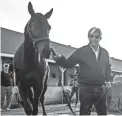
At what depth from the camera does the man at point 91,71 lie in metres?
3.94

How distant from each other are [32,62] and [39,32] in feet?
1.80

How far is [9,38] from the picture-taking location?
6.06 m

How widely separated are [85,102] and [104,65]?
64cm

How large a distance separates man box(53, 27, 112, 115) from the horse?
369 mm

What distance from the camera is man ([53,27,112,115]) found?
3.94 m

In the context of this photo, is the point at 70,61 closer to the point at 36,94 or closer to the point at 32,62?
the point at 32,62

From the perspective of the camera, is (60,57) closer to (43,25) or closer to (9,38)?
(43,25)

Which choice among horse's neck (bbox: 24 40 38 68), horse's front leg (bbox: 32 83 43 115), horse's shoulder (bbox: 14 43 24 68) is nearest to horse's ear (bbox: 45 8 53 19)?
horse's neck (bbox: 24 40 38 68)

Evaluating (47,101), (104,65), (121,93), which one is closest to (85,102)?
(104,65)

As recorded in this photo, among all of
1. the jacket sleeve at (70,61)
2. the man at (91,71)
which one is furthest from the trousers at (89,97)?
the jacket sleeve at (70,61)

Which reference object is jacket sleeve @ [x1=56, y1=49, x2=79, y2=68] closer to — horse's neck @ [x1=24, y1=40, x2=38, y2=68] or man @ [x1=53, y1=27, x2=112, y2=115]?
man @ [x1=53, y1=27, x2=112, y2=115]

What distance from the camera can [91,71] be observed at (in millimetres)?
3949

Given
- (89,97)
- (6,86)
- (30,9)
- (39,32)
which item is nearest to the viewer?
(39,32)

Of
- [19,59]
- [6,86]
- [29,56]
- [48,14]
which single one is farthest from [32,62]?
[6,86]
